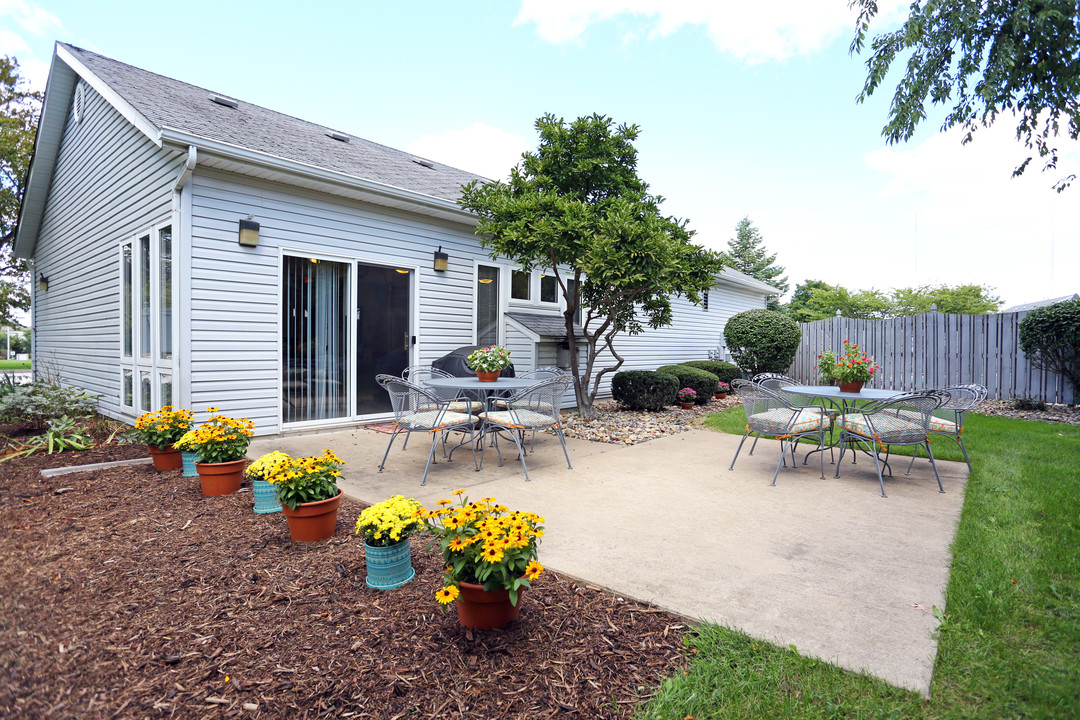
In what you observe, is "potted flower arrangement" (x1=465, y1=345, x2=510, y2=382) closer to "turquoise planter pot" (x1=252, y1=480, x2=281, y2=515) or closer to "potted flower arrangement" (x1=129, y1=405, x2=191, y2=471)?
"turquoise planter pot" (x1=252, y1=480, x2=281, y2=515)

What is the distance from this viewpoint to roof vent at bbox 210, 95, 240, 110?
7434mm

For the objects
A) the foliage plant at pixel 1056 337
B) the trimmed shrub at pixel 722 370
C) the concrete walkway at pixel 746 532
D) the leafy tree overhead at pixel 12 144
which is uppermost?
the leafy tree overhead at pixel 12 144

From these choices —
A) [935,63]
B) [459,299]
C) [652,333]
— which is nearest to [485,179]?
[459,299]

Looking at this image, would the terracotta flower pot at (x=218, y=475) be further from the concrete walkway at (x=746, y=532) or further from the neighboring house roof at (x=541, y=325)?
the neighboring house roof at (x=541, y=325)

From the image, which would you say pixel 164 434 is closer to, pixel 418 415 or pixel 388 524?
pixel 418 415

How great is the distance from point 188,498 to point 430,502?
1.71 m

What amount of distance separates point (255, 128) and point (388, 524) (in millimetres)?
6367

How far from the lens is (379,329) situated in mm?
6789

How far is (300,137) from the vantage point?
23.8 ft

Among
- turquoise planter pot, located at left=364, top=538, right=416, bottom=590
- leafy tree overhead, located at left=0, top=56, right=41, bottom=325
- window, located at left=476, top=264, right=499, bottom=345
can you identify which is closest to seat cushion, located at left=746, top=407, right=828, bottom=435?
turquoise planter pot, located at left=364, top=538, right=416, bottom=590

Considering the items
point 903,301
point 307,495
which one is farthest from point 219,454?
point 903,301

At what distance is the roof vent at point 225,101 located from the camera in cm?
743

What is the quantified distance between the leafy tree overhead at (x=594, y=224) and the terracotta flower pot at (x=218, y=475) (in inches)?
153

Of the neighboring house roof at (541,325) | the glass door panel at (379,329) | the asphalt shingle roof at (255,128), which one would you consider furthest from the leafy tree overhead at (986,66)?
the glass door panel at (379,329)
